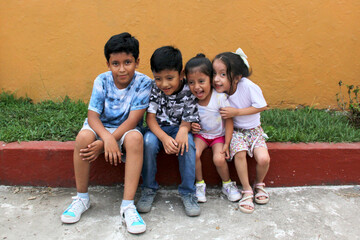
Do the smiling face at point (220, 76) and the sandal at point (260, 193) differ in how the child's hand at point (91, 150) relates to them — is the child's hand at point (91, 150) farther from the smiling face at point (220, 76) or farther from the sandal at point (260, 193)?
the sandal at point (260, 193)

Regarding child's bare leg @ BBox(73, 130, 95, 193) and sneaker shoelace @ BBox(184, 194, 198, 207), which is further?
sneaker shoelace @ BBox(184, 194, 198, 207)

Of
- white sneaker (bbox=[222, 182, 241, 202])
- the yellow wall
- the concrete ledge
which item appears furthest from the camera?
the yellow wall

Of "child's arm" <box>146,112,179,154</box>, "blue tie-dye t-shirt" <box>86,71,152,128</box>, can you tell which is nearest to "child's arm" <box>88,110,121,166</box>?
"blue tie-dye t-shirt" <box>86,71,152,128</box>

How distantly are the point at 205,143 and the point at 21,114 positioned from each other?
1.99 metres

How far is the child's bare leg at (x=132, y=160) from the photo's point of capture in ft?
7.49

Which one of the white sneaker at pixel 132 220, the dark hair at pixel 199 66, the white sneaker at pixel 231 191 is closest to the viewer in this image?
the white sneaker at pixel 132 220

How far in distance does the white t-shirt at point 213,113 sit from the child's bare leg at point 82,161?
2.78 feet

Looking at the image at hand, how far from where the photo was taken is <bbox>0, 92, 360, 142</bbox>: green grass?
113 inches

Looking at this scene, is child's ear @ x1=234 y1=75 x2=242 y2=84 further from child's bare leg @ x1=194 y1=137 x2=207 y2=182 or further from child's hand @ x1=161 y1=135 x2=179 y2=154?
child's hand @ x1=161 y1=135 x2=179 y2=154

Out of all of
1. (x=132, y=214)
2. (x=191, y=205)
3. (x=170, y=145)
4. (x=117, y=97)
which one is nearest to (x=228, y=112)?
(x=170, y=145)

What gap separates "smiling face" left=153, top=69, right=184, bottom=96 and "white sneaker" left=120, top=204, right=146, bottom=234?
86 centimetres

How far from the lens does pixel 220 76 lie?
2.56 meters

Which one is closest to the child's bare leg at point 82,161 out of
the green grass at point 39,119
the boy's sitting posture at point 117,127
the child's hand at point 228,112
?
the boy's sitting posture at point 117,127

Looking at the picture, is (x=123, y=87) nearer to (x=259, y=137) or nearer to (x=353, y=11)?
(x=259, y=137)
